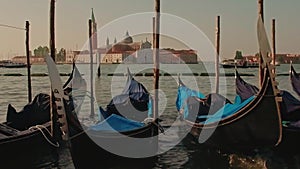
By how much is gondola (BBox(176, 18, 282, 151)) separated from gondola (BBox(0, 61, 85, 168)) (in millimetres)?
2540

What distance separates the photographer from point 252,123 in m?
5.87

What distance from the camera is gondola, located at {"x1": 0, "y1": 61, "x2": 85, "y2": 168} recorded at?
20.1 ft

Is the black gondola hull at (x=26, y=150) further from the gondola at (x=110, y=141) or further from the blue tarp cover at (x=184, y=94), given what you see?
the blue tarp cover at (x=184, y=94)

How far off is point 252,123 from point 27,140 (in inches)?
131

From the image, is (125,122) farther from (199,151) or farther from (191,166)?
(199,151)

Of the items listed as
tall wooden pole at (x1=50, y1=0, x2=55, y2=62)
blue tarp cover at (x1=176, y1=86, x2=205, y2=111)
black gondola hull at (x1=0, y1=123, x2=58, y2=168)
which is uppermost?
tall wooden pole at (x1=50, y1=0, x2=55, y2=62)

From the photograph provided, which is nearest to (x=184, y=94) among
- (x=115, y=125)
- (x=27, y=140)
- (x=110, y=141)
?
(x=115, y=125)

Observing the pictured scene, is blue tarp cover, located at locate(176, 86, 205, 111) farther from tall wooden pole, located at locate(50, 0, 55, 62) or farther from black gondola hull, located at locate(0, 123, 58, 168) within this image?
tall wooden pole, located at locate(50, 0, 55, 62)

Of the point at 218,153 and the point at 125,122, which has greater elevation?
the point at 125,122

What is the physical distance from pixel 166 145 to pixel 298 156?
2540mm

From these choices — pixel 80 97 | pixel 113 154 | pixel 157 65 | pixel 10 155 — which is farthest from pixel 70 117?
pixel 80 97

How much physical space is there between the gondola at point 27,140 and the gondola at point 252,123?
8.33 feet

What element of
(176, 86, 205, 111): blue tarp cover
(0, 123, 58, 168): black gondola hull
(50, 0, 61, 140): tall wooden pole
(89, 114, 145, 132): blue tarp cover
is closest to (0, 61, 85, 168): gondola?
(0, 123, 58, 168): black gondola hull

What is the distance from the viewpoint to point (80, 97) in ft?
38.8
